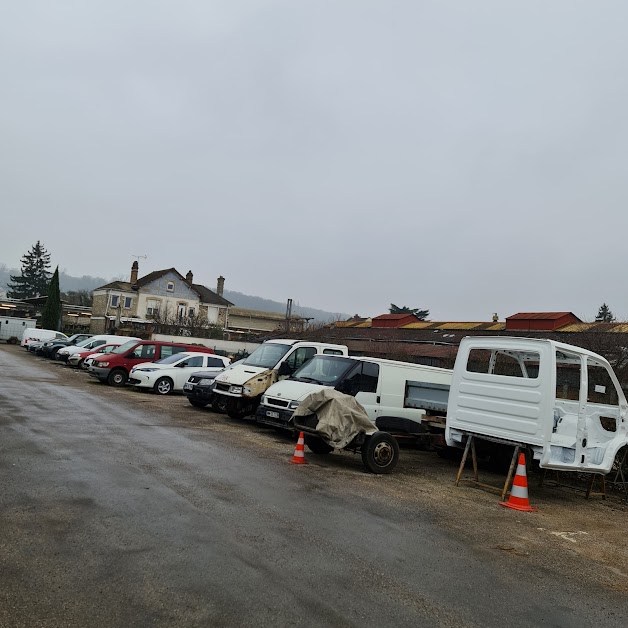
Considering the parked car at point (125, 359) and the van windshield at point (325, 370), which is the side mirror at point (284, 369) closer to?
the van windshield at point (325, 370)

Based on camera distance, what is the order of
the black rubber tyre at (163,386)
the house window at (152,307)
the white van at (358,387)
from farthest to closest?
the house window at (152,307) → the black rubber tyre at (163,386) → the white van at (358,387)

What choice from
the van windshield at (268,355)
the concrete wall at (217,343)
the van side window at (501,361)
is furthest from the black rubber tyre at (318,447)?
the concrete wall at (217,343)

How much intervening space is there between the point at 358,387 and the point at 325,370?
91cm

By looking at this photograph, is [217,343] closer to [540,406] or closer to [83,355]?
[83,355]

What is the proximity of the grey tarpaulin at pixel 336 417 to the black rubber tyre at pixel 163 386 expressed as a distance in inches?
433

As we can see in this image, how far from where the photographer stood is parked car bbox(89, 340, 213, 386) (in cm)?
2102

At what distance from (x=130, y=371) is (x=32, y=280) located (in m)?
94.0

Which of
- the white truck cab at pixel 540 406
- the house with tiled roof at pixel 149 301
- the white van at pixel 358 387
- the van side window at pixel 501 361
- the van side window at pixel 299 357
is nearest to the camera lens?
the white truck cab at pixel 540 406

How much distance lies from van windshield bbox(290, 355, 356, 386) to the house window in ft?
191

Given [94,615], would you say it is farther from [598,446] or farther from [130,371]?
[130,371]

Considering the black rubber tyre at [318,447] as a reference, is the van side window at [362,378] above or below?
above

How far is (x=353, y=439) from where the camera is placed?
371 inches

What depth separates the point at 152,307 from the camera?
6838 centimetres

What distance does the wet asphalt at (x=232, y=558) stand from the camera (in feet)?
12.7
